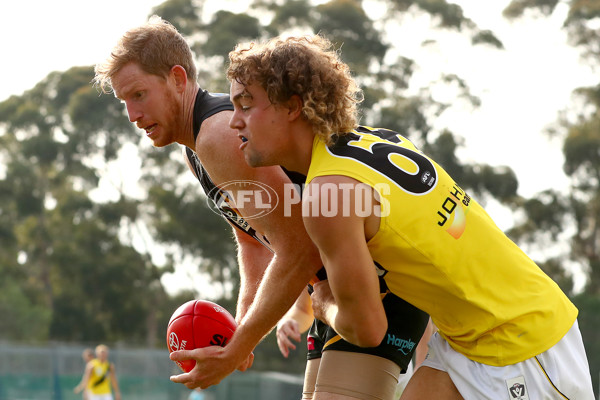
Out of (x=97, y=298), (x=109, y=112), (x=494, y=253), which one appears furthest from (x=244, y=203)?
(x=97, y=298)

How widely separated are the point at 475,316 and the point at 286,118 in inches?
44.3

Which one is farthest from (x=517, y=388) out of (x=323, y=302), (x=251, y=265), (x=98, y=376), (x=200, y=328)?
(x=98, y=376)

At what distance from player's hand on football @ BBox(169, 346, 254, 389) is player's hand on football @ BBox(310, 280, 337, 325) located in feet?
1.42

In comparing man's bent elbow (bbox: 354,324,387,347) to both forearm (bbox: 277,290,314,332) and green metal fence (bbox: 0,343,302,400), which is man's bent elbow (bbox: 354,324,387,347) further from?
green metal fence (bbox: 0,343,302,400)

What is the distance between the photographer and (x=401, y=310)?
4.07 m

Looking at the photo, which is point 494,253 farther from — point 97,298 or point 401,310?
point 97,298

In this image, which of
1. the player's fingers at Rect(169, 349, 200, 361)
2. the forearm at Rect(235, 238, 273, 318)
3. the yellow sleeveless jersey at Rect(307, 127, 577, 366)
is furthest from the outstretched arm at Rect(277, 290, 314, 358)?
the yellow sleeveless jersey at Rect(307, 127, 577, 366)

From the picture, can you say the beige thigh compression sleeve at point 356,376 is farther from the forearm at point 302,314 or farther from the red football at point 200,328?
the forearm at point 302,314

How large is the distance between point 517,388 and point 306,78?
1.53 metres

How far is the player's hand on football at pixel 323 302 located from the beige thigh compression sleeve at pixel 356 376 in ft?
0.78

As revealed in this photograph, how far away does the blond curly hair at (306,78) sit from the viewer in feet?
11.8

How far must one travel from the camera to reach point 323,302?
3914 mm

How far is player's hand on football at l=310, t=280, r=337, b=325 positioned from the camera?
381cm

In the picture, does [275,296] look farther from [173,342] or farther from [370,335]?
[173,342]
